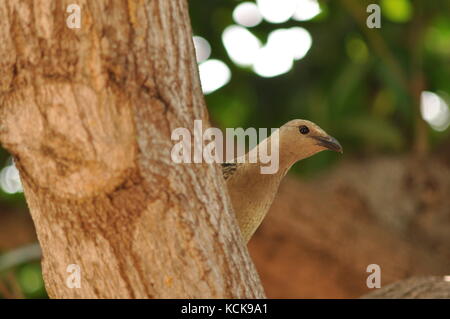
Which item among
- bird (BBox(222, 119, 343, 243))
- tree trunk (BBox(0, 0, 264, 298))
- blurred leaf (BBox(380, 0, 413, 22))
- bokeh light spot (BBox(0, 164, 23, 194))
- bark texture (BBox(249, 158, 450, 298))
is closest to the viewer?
tree trunk (BBox(0, 0, 264, 298))

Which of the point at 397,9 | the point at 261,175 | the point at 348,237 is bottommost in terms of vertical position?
the point at 348,237

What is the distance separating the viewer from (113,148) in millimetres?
2297

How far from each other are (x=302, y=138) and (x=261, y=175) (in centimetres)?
25

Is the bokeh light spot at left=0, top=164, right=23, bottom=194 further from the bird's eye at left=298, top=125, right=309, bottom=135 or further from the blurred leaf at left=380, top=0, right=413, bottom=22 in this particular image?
the bird's eye at left=298, top=125, right=309, bottom=135

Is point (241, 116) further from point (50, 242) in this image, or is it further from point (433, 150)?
point (50, 242)

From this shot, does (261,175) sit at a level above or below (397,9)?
below

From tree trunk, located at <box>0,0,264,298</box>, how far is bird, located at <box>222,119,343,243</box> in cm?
101

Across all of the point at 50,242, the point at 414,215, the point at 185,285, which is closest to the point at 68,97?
the point at 50,242

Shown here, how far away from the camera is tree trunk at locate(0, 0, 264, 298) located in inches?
90.9

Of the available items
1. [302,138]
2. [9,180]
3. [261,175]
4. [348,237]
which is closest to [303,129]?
[302,138]

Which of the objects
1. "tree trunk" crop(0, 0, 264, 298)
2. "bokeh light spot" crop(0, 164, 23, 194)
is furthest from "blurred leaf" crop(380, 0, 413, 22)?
"tree trunk" crop(0, 0, 264, 298)

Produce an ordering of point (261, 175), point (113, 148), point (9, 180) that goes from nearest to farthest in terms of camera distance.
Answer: point (113, 148)
point (261, 175)
point (9, 180)

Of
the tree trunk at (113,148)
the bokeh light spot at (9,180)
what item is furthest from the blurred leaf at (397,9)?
the tree trunk at (113,148)

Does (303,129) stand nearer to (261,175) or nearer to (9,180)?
(261,175)
